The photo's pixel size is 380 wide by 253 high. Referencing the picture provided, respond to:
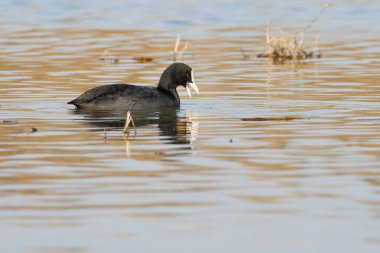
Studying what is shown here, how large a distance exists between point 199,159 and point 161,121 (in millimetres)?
4125

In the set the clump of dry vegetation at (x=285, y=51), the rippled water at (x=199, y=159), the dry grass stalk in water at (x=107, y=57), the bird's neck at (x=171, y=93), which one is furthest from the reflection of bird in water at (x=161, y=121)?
the clump of dry vegetation at (x=285, y=51)

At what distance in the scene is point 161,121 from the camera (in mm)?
15258

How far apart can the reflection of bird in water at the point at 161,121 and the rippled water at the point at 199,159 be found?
0.03m

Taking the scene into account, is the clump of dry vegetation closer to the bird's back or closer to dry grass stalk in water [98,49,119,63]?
dry grass stalk in water [98,49,119,63]

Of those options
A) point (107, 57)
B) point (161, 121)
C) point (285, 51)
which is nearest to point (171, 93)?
point (161, 121)

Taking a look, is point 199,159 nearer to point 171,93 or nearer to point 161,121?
point 161,121

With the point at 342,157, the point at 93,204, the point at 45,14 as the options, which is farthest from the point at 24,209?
the point at 45,14

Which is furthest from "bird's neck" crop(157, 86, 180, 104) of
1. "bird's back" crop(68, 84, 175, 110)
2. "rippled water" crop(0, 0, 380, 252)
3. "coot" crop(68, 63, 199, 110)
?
"bird's back" crop(68, 84, 175, 110)

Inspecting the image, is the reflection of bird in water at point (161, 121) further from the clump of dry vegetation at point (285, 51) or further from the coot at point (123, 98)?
the clump of dry vegetation at point (285, 51)

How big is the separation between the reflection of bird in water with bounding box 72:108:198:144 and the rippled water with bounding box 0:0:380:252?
3 cm

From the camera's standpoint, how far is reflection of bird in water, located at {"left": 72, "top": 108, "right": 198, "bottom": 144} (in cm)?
1332

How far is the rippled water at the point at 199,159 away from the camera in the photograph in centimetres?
803

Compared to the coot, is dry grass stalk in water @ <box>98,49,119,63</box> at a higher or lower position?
higher

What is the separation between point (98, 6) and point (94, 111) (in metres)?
26.1
